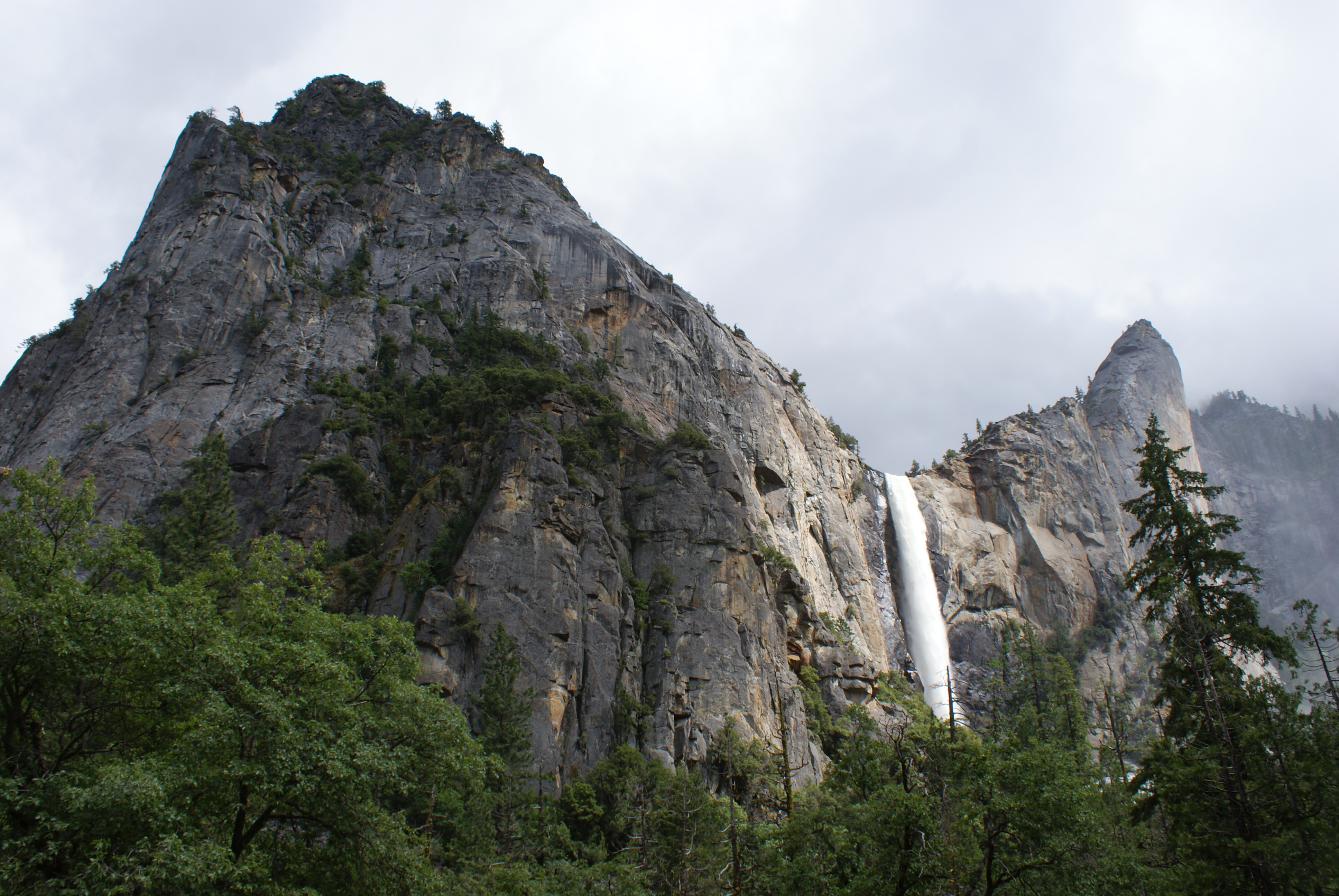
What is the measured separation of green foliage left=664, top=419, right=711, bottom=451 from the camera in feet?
173

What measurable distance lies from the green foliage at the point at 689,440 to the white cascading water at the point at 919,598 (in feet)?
91.2

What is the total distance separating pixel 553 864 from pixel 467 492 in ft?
76.1

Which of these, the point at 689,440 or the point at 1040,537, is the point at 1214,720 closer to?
the point at 689,440

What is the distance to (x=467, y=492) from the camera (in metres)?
43.8

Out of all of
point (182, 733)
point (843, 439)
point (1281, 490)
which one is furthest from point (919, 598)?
point (1281, 490)

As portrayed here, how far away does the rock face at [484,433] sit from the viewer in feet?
129

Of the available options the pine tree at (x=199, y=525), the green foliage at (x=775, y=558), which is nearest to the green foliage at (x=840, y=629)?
the green foliage at (x=775, y=558)

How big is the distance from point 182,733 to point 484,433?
3219 centimetres

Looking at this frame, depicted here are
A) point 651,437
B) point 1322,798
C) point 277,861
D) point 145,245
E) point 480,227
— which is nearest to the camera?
point 277,861

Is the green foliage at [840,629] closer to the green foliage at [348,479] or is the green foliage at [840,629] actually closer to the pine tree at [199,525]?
the green foliage at [348,479]

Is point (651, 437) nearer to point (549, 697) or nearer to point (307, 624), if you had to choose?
point (549, 697)

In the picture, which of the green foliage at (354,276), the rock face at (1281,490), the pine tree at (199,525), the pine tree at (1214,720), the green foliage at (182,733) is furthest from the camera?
the rock face at (1281,490)

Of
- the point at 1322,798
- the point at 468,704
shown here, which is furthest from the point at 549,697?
the point at 1322,798

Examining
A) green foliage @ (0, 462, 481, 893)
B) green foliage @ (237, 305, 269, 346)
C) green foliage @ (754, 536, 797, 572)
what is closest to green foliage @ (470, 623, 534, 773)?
green foliage @ (0, 462, 481, 893)
